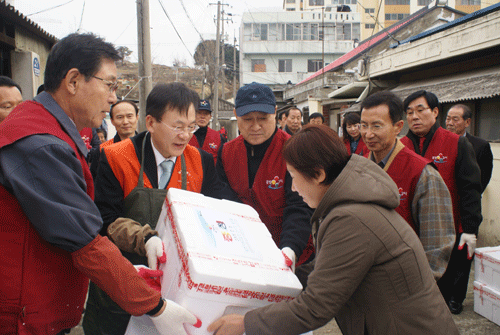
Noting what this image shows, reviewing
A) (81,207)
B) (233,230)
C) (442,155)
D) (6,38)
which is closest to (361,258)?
(233,230)

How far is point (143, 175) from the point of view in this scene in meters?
1.94

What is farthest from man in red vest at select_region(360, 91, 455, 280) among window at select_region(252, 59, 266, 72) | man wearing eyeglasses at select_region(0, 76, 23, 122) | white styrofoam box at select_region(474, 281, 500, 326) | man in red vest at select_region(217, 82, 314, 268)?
window at select_region(252, 59, 266, 72)

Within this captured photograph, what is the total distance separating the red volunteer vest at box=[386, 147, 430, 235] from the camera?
92.8 inches

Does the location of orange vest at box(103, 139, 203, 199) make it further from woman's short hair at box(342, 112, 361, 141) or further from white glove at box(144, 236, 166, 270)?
woman's short hair at box(342, 112, 361, 141)

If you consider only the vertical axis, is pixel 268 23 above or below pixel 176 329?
above

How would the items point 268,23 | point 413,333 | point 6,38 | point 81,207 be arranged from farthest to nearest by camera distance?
1. point 268,23
2. point 6,38
3. point 413,333
4. point 81,207

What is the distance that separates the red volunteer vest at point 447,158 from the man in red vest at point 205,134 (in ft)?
11.9

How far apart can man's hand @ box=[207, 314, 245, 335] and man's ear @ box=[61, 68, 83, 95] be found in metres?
1.00

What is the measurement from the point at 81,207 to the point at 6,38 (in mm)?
6042

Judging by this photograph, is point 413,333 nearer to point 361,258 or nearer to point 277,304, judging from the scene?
point 361,258

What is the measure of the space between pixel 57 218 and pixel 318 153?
0.93m

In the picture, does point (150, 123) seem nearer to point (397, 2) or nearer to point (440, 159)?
point (440, 159)

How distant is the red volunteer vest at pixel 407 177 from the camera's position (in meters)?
2.36

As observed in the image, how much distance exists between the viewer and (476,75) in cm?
550
